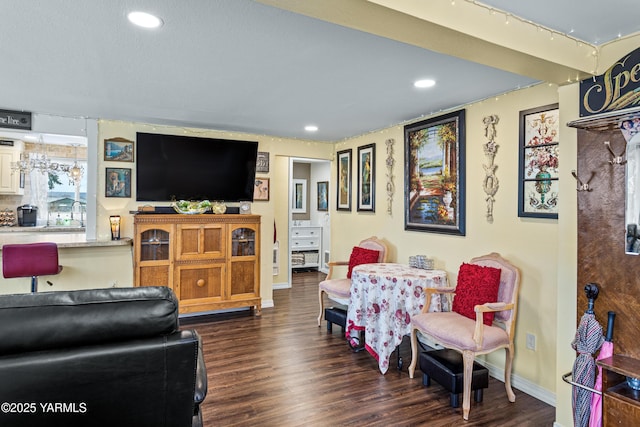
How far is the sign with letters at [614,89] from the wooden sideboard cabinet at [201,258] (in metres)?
3.58

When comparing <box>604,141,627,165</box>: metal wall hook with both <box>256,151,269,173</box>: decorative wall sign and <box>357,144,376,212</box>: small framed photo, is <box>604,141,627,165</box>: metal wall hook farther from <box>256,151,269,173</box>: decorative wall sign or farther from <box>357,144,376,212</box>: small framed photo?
<box>256,151,269,173</box>: decorative wall sign

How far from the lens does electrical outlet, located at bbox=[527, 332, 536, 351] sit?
2801 millimetres

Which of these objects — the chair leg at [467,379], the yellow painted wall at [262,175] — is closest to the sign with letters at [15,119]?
the yellow painted wall at [262,175]

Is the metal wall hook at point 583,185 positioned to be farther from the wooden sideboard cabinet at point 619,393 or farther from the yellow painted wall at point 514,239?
the wooden sideboard cabinet at point 619,393

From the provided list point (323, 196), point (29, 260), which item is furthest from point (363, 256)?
point (323, 196)

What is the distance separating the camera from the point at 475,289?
2.90 m

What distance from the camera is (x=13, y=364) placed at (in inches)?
45.6

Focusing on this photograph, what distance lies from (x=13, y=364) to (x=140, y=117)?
11.4ft

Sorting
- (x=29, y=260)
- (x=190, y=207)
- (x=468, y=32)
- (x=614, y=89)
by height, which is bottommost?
(x=29, y=260)

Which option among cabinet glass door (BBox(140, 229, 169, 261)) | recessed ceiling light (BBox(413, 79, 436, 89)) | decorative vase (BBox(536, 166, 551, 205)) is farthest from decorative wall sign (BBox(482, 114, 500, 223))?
cabinet glass door (BBox(140, 229, 169, 261))

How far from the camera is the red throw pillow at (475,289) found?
112 inches

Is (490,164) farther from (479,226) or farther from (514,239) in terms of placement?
(514,239)

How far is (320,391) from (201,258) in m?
2.31

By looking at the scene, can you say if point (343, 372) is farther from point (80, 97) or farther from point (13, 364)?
point (80, 97)
